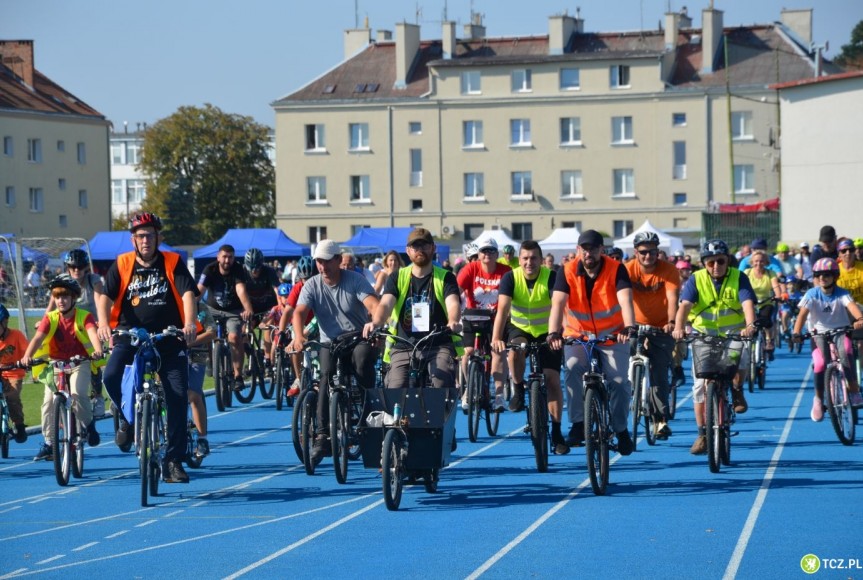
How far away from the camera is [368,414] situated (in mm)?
10523

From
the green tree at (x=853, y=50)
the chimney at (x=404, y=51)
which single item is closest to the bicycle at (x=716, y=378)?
the chimney at (x=404, y=51)

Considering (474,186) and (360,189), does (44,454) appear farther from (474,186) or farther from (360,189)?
(360,189)

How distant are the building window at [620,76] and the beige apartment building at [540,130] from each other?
0.33 ft

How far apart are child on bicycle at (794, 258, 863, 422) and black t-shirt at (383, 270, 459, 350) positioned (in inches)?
142

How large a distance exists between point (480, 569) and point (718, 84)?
65.9 metres

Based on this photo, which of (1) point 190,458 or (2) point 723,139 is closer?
(1) point 190,458

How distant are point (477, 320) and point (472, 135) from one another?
62.4m

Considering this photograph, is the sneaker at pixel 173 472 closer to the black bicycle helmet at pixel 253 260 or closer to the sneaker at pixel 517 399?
the sneaker at pixel 517 399

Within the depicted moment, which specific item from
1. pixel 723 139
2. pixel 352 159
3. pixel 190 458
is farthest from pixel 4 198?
pixel 190 458

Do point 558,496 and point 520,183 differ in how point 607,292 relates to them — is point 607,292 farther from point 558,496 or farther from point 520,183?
point 520,183

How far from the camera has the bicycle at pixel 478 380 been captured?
550 inches

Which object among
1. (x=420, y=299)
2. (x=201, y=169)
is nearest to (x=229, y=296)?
(x=420, y=299)

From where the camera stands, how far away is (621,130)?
73500 mm

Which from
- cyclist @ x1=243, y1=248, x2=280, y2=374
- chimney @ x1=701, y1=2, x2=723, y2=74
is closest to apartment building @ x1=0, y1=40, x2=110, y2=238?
chimney @ x1=701, y1=2, x2=723, y2=74
